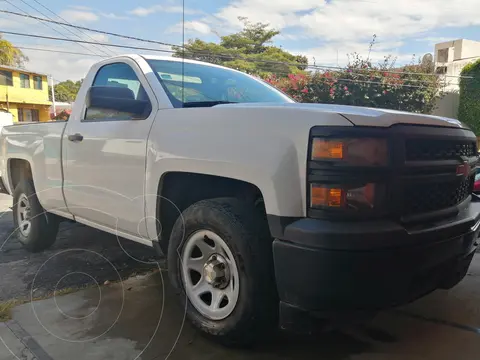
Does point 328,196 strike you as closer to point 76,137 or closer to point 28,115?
point 76,137

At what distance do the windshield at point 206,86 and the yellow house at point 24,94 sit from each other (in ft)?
102

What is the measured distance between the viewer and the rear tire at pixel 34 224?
185 inches

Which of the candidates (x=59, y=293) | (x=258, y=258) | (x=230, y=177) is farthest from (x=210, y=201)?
(x=59, y=293)

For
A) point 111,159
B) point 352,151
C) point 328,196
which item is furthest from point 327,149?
point 111,159

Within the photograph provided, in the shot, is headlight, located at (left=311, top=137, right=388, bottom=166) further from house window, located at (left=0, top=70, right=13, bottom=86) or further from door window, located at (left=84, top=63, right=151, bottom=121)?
house window, located at (left=0, top=70, right=13, bottom=86)

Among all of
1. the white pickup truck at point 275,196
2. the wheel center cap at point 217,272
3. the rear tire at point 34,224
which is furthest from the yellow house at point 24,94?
the wheel center cap at point 217,272

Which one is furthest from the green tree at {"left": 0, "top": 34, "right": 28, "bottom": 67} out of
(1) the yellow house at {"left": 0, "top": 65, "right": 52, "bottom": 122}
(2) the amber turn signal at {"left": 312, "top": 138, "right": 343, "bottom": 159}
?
(2) the amber turn signal at {"left": 312, "top": 138, "right": 343, "bottom": 159}

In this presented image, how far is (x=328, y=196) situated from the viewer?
2.09m

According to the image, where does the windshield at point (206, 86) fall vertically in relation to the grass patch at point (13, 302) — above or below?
above

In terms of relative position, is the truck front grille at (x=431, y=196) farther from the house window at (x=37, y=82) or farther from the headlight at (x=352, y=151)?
the house window at (x=37, y=82)

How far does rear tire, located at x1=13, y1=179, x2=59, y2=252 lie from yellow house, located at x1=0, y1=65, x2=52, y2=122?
29.3m

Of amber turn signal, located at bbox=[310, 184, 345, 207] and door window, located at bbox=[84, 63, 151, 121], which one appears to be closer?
amber turn signal, located at bbox=[310, 184, 345, 207]

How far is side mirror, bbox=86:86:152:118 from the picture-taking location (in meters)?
3.09

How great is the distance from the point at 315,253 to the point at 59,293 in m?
2.47
